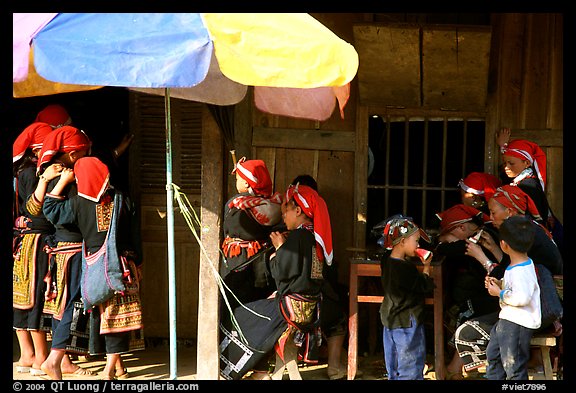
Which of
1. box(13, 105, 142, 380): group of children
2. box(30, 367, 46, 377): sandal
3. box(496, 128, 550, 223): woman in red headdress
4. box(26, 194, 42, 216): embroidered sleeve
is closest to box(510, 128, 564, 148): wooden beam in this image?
box(496, 128, 550, 223): woman in red headdress

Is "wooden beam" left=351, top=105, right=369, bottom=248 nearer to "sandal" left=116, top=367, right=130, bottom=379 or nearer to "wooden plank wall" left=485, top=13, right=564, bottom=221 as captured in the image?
"wooden plank wall" left=485, top=13, right=564, bottom=221

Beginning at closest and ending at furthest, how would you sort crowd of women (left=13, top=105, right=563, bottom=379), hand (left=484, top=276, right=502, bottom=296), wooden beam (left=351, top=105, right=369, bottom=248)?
hand (left=484, top=276, right=502, bottom=296)
crowd of women (left=13, top=105, right=563, bottom=379)
wooden beam (left=351, top=105, right=369, bottom=248)

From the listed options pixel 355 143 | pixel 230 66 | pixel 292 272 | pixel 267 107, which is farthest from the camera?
pixel 355 143

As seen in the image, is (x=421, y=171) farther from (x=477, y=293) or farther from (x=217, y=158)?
(x=217, y=158)

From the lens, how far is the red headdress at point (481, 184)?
24.3 feet

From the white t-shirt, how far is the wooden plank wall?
1.87 meters

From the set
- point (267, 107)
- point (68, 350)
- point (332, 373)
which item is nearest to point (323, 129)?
point (267, 107)

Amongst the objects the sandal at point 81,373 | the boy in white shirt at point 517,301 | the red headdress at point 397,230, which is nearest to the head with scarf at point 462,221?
the red headdress at point 397,230

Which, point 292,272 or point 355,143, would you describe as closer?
point 292,272

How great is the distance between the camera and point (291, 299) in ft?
22.2

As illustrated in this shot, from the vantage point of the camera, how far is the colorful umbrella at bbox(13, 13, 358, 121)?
542 centimetres

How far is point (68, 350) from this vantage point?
6.95 m

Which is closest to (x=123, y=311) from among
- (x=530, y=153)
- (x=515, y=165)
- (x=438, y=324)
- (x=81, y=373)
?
(x=81, y=373)

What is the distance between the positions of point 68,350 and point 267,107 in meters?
2.49
